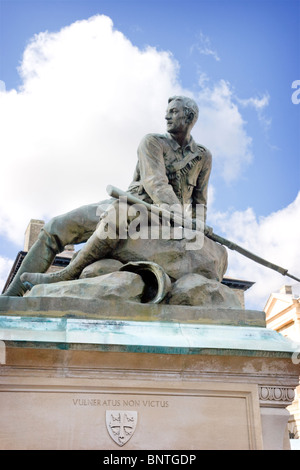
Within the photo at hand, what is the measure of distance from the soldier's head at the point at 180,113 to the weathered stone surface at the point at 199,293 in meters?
2.01

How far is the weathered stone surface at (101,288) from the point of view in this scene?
4.27 meters

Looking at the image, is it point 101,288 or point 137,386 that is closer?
point 137,386

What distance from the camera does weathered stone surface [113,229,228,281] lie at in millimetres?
4793

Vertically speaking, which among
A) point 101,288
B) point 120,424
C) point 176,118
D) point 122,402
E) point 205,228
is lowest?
point 120,424

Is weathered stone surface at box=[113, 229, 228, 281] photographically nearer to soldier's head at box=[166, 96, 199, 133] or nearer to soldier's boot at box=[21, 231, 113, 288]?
soldier's boot at box=[21, 231, 113, 288]

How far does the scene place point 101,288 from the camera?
14.1 ft

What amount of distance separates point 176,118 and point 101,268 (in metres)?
2.11

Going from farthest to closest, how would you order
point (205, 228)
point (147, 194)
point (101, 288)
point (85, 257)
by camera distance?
1. point (147, 194)
2. point (205, 228)
3. point (85, 257)
4. point (101, 288)

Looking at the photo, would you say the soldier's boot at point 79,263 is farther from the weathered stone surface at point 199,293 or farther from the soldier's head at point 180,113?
the soldier's head at point 180,113

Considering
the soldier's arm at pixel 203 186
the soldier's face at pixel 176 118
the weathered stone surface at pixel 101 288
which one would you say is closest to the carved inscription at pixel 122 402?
the weathered stone surface at pixel 101 288

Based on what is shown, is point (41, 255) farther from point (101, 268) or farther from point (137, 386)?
point (137, 386)

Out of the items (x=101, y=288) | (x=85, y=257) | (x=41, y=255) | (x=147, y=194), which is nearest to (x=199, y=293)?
(x=101, y=288)
